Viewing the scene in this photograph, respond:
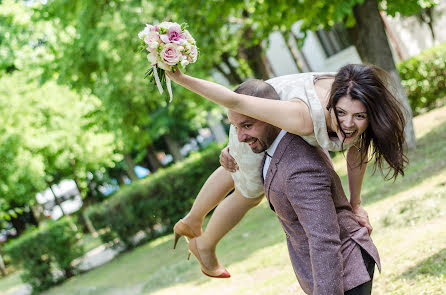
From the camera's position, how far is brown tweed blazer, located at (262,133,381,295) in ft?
8.93

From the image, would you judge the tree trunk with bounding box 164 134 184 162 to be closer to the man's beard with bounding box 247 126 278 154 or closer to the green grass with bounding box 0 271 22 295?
the green grass with bounding box 0 271 22 295

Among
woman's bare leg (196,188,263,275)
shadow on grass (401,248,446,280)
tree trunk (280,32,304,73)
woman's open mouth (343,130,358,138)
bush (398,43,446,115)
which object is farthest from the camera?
bush (398,43,446,115)

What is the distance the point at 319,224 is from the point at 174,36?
1.28 meters

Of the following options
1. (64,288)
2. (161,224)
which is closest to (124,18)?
(161,224)

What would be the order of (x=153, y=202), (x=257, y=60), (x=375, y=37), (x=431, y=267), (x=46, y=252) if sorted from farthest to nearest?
(x=257, y=60) → (x=153, y=202) → (x=46, y=252) → (x=375, y=37) → (x=431, y=267)

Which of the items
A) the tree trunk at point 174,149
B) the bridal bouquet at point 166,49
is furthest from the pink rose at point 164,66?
the tree trunk at point 174,149

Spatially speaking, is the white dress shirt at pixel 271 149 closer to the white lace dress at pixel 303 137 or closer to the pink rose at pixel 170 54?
the white lace dress at pixel 303 137

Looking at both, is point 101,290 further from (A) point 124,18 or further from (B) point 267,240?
(A) point 124,18

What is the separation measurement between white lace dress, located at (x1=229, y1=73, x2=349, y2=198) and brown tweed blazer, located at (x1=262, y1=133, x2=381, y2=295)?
89 millimetres

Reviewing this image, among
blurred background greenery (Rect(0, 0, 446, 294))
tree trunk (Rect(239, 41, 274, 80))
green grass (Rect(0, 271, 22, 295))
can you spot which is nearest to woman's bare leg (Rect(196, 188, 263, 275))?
blurred background greenery (Rect(0, 0, 446, 294))

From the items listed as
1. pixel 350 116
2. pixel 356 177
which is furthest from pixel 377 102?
pixel 356 177

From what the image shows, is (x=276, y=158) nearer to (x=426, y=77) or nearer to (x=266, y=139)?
(x=266, y=139)

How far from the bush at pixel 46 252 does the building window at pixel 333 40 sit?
14.8m

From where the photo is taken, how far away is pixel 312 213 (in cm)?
Result: 271
